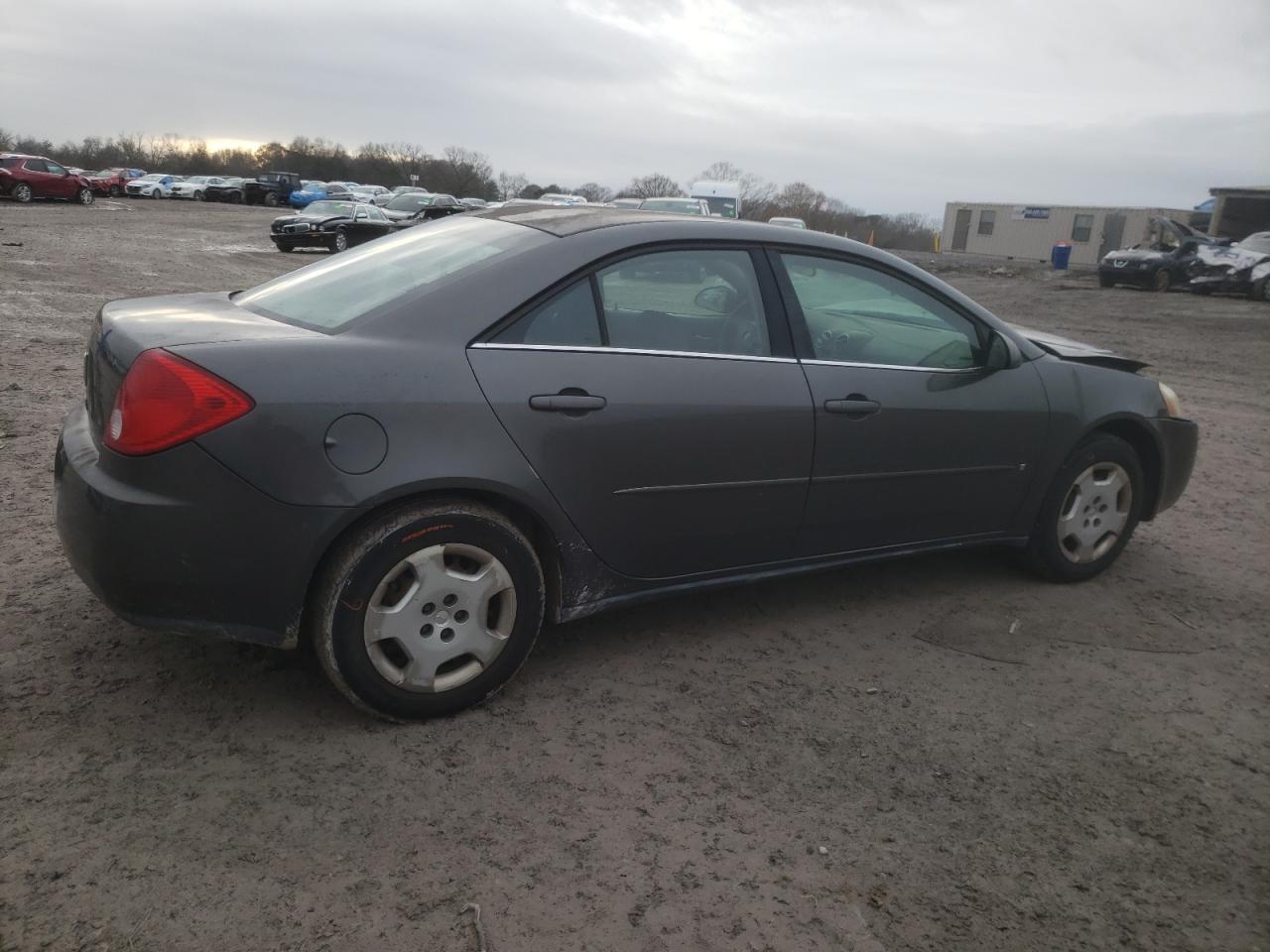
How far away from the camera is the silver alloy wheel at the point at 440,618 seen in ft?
9.25

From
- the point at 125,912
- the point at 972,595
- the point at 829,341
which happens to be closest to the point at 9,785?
the point at 125,912

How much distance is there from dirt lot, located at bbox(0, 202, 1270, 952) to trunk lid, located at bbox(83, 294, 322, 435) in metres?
0.93

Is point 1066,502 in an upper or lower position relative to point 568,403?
lower

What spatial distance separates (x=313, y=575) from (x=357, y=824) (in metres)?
0.70

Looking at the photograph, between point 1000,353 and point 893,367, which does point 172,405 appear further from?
point 1000,353

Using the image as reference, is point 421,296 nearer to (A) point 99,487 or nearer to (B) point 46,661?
(A) point 99,487

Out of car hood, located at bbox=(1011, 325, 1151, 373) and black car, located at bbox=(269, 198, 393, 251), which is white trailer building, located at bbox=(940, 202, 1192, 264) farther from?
car hood, located at bbox=(1011, 325, 1151, 373)

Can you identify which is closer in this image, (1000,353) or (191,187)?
(1000,353)

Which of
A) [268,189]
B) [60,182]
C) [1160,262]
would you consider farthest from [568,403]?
[268,189]

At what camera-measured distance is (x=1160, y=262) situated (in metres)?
24.4

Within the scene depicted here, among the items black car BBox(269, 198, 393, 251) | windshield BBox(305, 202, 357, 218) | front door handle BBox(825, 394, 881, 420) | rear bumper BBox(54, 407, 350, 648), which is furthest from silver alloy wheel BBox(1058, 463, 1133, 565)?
windshield BBox(305, 202, 357, 218)

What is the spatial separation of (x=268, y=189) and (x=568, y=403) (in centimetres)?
5595

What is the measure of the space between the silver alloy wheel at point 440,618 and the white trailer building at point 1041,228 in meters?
44.1

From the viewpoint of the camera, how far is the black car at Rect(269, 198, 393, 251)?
23.8m
